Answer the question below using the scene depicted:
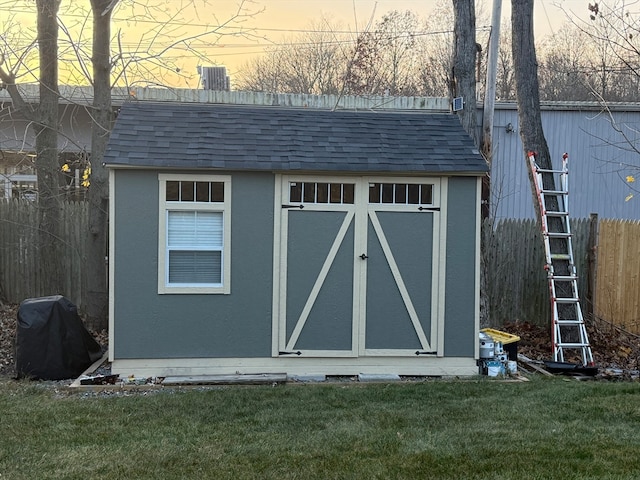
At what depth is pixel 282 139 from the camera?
7.68 meters

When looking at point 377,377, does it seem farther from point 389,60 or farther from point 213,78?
point 389,60

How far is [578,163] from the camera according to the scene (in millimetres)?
13688

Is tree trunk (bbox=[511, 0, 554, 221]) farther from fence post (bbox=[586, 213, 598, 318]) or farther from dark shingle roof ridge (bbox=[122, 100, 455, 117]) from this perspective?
fence post (bbox=[586, 213, 598, 318])

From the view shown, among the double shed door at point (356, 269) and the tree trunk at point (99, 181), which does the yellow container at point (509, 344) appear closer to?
the double shed door at point (356, 269)

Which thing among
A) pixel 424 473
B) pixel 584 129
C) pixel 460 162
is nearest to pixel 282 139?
pixel 460 162

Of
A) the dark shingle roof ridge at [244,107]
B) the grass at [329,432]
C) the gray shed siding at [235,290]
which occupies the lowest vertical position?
the grass at [329,432]

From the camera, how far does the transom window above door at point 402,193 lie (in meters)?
7.49

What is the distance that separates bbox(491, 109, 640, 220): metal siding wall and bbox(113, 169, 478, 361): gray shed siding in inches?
238

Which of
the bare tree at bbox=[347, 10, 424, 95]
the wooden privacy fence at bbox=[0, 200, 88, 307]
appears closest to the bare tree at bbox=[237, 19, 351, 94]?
the bare tree at bbox=[347, 10, 424, 95]

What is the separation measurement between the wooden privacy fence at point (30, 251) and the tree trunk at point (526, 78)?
24.8 feet

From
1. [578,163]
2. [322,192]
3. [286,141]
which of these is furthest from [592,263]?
[286,141]

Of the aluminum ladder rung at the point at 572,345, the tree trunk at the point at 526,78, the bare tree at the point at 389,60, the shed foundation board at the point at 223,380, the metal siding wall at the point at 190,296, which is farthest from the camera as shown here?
the bare tree at the point at 389,60

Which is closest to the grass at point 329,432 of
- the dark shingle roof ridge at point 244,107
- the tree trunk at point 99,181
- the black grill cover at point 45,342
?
the black grill cover at point 45,342

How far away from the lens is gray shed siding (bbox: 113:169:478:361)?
7.13 metres
